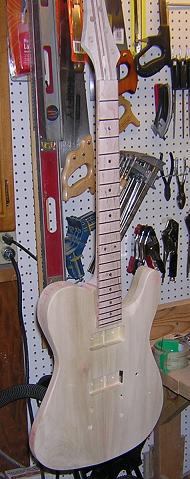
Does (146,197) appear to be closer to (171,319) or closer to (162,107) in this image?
(162,107)

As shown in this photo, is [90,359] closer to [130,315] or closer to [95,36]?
[130,315]

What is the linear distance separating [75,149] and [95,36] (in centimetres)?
35

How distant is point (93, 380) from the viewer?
1.20m

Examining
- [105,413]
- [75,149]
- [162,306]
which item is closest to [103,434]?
[105,413]

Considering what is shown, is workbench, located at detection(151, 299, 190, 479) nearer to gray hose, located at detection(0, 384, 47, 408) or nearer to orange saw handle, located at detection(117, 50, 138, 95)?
gray hose, located at detection(0, 384, 47, 408)

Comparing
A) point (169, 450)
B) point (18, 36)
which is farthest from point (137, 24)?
point (169, 450)

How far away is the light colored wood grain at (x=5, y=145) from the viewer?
4.42ft

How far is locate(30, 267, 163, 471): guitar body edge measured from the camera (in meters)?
1.12

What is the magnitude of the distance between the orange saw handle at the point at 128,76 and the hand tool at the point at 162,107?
0.10m

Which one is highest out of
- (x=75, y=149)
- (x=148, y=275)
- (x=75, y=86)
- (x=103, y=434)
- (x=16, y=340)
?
(x=75, y=86)

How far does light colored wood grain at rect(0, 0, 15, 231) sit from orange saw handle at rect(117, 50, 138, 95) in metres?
0.30

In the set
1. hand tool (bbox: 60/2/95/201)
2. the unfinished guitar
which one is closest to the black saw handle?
hand tool (bbox: 60/2/95/201)

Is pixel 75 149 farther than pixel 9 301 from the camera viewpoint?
No

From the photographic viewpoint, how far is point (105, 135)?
3.64 feet
